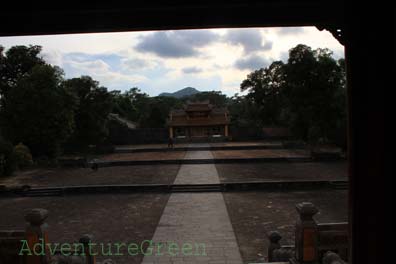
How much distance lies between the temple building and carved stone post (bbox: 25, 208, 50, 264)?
35383 mm

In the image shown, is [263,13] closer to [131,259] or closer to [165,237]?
[131,259]

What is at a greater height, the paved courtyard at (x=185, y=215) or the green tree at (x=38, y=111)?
the green tree at (x=38, y=111)

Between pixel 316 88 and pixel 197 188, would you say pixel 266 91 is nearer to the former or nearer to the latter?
pixel 316 88

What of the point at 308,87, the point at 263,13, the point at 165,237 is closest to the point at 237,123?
the point at 308,87

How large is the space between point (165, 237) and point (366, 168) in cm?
599

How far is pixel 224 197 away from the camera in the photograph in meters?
12.0

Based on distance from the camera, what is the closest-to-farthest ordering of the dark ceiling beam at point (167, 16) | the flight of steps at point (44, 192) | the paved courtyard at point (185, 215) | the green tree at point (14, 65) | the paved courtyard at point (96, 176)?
the dark ceiling beam at point (167, 16) < the paved courtyard at point (185, 215) < the flight of steps at point (44, 192) < the paved courtyard at point (96, 176) < the green tree at point (14, 65)

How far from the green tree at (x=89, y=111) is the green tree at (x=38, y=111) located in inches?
212

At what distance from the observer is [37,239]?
4.54 meters

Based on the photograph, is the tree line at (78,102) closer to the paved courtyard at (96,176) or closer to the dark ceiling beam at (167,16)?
the paved courtyard at (96,176)

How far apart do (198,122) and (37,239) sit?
36.8 meters

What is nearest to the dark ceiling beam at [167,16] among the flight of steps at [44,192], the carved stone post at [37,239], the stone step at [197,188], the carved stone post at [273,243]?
the carved stone post at [37,239]

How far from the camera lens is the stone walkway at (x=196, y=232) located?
21.0 feet

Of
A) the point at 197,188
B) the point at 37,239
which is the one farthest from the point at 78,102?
the point at 37,239
